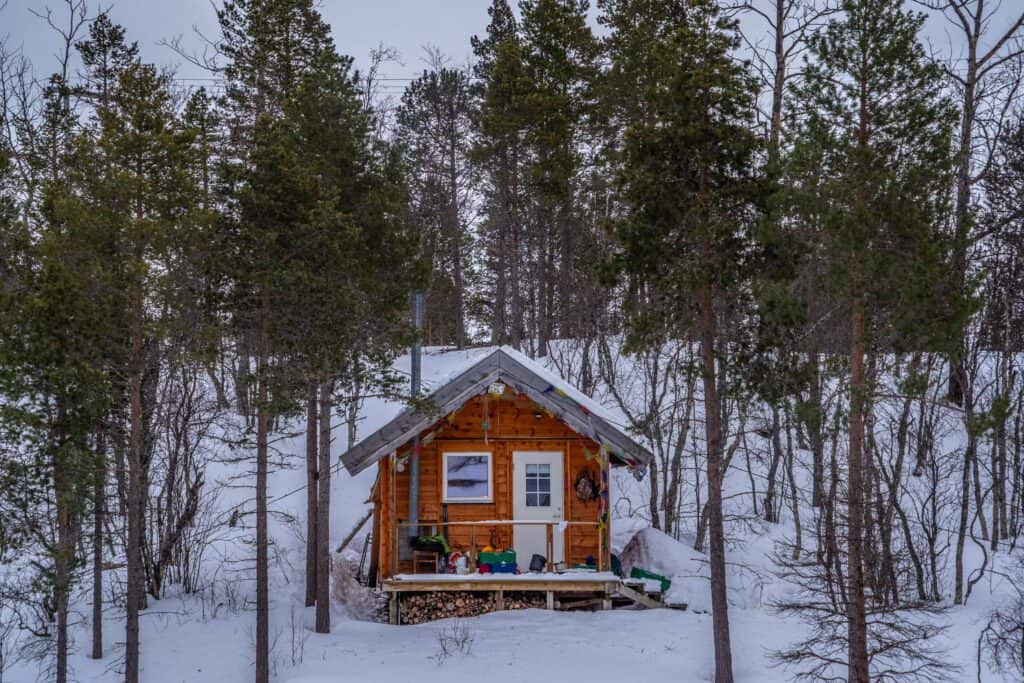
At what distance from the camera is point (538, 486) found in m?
18.6

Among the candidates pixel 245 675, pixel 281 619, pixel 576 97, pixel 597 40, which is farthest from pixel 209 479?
pixel 597 40

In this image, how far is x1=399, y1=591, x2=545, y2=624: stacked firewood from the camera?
58.0 ft

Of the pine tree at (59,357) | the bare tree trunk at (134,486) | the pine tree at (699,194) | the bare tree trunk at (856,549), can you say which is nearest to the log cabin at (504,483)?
the pine tree at (699,194)

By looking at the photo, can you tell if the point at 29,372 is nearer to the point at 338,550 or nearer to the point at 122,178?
the point at 122,178

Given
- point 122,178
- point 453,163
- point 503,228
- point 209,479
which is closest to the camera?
point 122,178

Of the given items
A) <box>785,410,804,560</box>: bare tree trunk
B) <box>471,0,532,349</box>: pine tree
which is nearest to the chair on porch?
<box>785,410,804,560</box>: bare tree trunk

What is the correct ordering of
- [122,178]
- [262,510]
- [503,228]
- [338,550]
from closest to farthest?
[122,178]
[262,510]
[338,550]
[503,228]

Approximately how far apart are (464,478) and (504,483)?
828 mm

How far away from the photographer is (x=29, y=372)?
13.6 metres

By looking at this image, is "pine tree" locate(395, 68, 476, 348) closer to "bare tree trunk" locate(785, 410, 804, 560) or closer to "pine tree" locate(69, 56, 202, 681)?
"bare tree trunk" locate(785, 410, 804, 560)

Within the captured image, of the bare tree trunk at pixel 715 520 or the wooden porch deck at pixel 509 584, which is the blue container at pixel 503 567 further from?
the bare tree trunk at pixel 715 520

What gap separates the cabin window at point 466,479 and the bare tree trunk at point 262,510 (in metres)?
4.37

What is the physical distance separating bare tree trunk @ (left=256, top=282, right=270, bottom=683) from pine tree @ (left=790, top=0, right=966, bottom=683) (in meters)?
8.76

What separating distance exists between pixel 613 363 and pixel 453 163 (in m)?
9.43
